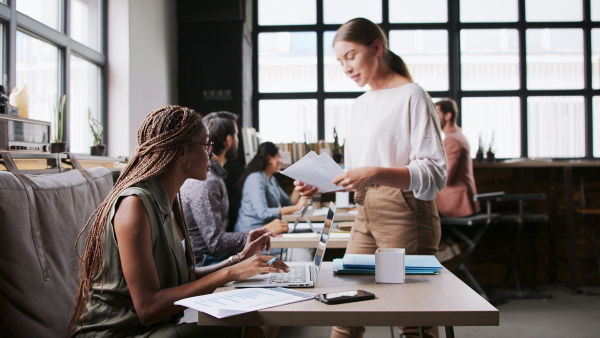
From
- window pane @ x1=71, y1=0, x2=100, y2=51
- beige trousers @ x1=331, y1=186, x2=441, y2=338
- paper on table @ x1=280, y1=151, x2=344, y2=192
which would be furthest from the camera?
window pane @ x1=71, y1=0, x2=100, y2=51

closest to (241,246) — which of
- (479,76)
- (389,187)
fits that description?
(389,187)

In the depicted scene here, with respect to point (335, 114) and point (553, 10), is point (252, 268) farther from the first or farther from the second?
point (553, 10)

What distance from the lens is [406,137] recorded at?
1.96 metres

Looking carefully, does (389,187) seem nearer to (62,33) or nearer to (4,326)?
(4,326)

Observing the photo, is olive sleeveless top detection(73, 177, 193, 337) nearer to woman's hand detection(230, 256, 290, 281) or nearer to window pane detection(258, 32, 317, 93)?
woman's hand detection(230, 256, 290, 281)

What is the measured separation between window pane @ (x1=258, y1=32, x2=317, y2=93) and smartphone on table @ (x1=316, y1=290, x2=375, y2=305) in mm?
5004

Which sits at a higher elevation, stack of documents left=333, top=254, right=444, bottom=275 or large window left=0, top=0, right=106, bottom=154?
large window left=0, top=0, right=106, bottom=154

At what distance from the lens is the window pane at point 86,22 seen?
4070 mm

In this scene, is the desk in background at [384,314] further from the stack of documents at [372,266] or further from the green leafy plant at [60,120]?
the green leafy plant at [60,120]

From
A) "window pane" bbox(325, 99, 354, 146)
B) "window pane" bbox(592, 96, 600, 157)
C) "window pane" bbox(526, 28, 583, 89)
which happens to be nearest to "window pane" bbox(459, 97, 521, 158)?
"window pane" bbox(526, 28, 583, 89)

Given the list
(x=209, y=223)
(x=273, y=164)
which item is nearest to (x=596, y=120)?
(x=273, y=164)

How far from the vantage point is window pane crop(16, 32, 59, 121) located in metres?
3.29

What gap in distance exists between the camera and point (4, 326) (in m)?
1.49

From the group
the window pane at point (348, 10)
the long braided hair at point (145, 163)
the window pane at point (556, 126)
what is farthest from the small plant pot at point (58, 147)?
the window pane at point (556, 126)
